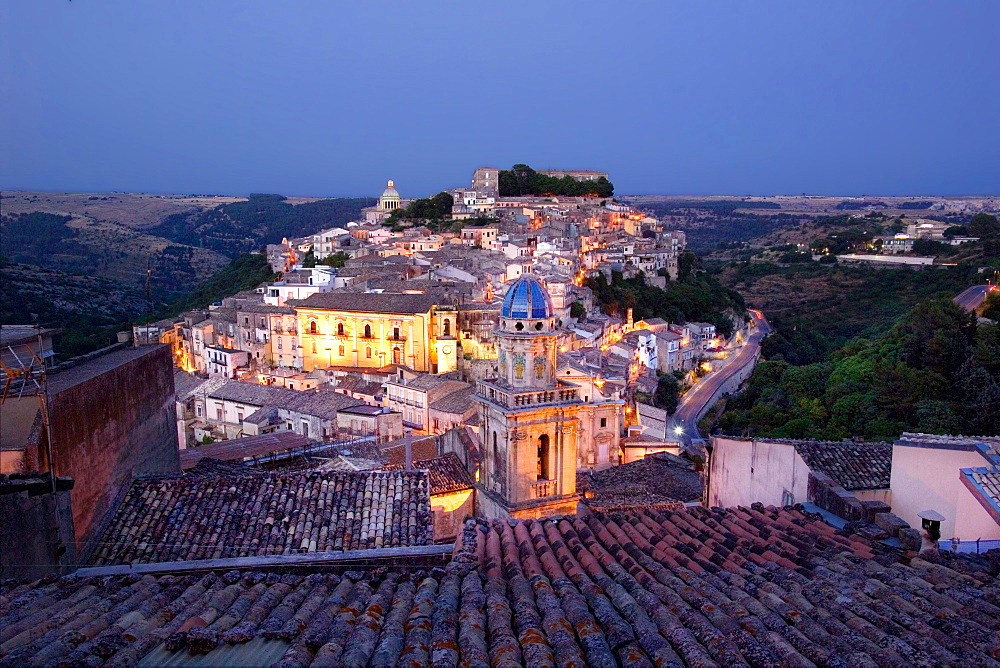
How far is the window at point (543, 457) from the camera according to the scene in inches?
611

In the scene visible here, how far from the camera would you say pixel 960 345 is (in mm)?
24734

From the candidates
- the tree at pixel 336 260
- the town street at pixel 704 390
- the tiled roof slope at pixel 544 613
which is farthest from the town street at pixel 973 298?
the tree at pixel 336 260

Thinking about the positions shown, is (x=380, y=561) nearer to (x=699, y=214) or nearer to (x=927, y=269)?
(x=927, y=269)

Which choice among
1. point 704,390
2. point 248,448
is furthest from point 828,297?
point 248,448

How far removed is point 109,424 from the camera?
8.16 metres

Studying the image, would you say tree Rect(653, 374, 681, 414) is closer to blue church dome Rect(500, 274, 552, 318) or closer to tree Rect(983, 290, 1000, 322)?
tree Rect(983, 290, 1000, 322)

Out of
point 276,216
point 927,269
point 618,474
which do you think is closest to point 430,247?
point 618,474

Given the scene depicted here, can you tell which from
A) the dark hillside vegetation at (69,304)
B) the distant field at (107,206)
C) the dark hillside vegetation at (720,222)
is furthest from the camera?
the dark hillside vegetation at (720,222)

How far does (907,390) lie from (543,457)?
47.6ft

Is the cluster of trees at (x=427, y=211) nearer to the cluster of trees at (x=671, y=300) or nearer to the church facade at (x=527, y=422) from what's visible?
the cluster of trees at (x=671, y=300)

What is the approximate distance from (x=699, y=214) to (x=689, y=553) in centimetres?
17851

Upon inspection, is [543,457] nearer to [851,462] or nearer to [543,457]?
[543,457]

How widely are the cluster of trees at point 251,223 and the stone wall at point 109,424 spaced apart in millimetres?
108247

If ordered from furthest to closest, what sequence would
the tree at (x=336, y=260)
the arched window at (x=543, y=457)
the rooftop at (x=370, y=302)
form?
the tree at (x=336, y=260)
the rooftop at (x=370, y=302)
the arched window at (x=543, y=457)
